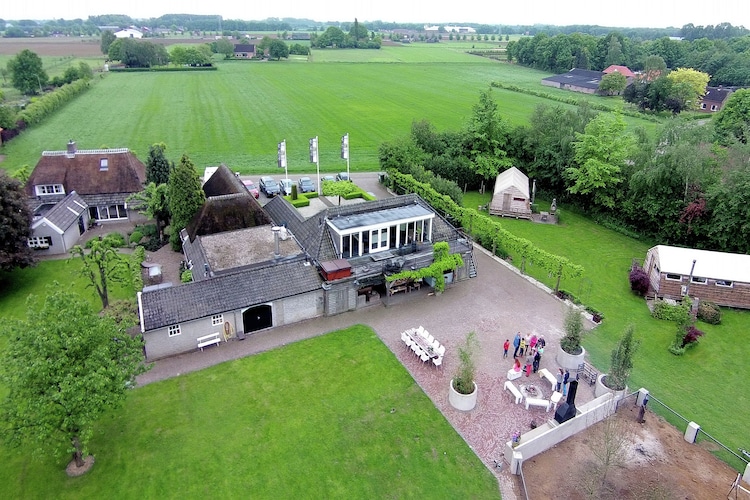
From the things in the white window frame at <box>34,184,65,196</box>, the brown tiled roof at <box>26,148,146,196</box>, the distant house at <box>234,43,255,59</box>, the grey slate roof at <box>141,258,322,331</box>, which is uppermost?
the distant house at <box>234,43,255,59</box>

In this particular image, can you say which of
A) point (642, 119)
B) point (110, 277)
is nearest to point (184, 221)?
point (110, 277)

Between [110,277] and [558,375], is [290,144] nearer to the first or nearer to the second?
[110,277]

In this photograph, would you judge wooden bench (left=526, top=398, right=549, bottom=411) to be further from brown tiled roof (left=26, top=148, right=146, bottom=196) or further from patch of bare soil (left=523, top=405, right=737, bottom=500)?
brown tiled roof (left=26, top=148, right=146, bottom=196)

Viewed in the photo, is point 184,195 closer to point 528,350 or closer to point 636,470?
point 528,350

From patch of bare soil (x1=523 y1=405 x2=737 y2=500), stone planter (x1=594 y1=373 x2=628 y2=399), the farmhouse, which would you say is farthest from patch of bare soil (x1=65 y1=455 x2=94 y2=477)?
stone planter (x1=594 y1=373 x2=628 y2=399)

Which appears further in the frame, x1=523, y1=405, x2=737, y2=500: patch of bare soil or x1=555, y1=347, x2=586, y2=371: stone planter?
x1=555, y1=347, x2=586, y2=371: stone planter

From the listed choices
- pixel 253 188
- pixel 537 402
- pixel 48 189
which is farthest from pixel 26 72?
pixel 537 402
